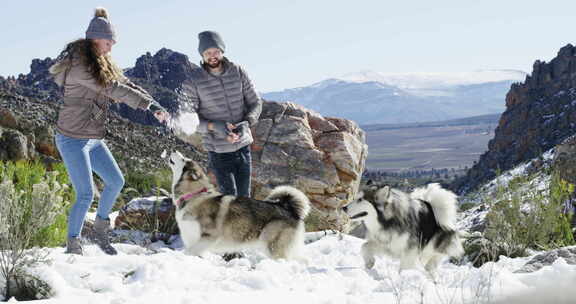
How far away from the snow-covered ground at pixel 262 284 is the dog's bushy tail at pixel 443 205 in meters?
0.98

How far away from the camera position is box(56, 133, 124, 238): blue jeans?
5102 millimetres

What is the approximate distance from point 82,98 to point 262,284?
8.09ft

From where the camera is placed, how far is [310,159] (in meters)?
11.5

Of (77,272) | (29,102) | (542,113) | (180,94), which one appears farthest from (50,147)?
(542,113)

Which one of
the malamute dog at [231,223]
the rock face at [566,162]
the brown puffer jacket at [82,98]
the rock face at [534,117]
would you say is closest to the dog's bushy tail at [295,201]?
the malamute dog at [231,223]

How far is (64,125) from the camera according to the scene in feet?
16.6

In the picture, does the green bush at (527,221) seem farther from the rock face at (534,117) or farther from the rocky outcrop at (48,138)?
the rock face at (534,117)

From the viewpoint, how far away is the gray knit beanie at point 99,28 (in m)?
5.03

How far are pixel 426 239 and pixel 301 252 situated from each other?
1.44 metres

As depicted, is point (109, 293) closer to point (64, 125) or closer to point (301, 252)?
point (64, 125)

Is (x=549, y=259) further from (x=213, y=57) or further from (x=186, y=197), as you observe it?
(x=213, y=57)

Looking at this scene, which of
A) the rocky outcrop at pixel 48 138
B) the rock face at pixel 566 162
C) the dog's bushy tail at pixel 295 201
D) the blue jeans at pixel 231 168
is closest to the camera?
the dog's bushy tail at pixel 295 201

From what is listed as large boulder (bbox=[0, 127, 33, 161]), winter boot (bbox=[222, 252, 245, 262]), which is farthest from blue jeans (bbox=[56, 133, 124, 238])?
large boulder (bbox=[0, 127, 33, 161])

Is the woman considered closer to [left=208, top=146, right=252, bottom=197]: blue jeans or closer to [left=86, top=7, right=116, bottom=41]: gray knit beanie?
[left=86, top=7, right=116, bottom=41]: gray knit beanie
